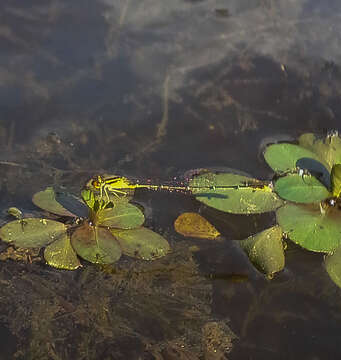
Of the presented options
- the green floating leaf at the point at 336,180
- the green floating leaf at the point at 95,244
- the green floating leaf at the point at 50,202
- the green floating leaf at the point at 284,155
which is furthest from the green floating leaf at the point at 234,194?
the green floating leaf at the point at 50,202

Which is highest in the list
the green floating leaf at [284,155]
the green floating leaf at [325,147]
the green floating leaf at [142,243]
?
the green floating leaf at [325,147]

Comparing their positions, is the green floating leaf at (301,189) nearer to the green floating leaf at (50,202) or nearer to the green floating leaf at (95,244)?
the green floating leaf at (95,244)

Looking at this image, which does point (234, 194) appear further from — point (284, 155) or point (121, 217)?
point (121, 217)

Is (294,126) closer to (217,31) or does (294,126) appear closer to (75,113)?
(217,31)

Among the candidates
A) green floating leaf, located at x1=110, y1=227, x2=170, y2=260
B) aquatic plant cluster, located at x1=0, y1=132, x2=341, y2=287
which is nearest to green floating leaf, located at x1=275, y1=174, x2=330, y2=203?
aquatic plant cluster, located at x1=0, y1=132, x2=341, y2=287

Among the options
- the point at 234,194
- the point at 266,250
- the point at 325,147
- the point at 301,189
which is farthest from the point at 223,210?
the point at 325,147

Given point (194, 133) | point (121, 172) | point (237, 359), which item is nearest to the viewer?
point (237, 359)

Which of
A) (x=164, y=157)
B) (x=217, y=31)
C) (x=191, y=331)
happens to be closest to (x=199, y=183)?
(x=164, y=157)
